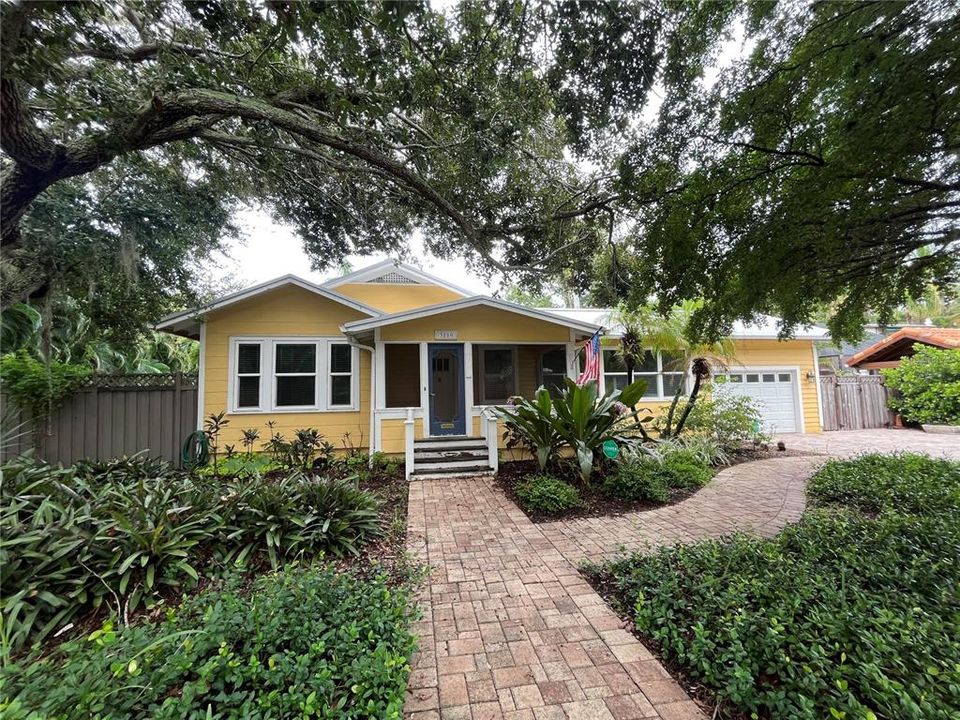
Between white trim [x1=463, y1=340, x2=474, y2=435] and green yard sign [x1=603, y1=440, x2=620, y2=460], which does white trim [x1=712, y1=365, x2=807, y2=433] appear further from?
white trim [x1=463, y1=340, x2=474, y2=435]

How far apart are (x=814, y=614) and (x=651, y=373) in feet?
31.0

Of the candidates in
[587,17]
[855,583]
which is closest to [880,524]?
[855,583]

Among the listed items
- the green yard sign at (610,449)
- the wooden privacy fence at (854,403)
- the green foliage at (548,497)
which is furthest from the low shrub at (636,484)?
the wooden privacy fence at (854,403)

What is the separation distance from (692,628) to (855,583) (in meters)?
1.34

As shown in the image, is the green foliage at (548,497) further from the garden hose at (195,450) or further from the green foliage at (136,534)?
the garden hose at (195,450)

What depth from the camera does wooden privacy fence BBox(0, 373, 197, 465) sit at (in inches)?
271

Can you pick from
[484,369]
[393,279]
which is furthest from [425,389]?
[393,279]

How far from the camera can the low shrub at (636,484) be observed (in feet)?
17.5

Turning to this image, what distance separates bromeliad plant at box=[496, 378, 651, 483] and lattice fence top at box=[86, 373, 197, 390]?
22.5ft

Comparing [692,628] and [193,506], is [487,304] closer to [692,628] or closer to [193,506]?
[193,506]

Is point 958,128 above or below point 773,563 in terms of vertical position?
above

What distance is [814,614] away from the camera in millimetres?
2207

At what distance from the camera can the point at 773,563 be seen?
295 centimetres

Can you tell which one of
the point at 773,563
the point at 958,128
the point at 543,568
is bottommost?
the point at 543,568
